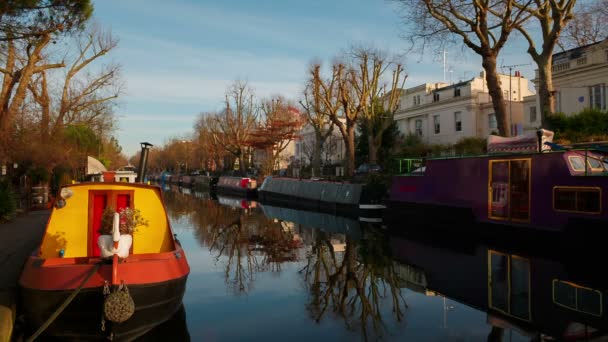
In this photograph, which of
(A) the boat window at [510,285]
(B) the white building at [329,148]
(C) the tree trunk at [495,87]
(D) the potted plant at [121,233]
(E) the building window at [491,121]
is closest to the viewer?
(D) the potted plant at [121,233]

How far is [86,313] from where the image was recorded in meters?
6.57

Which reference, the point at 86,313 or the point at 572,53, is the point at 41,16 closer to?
the point at 86,313

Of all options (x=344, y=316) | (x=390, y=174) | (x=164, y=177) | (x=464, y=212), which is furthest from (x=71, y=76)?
(x=164, y=177)

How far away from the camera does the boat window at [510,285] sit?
27.6 feet

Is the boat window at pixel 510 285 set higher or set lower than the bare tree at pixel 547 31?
lower

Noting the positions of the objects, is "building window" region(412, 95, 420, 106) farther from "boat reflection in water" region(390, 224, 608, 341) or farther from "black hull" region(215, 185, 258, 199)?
"boat reflection in water" region(390, 224, 608, 341)

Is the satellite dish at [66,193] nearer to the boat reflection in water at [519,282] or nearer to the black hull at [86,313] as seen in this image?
the black hull at [86,313]

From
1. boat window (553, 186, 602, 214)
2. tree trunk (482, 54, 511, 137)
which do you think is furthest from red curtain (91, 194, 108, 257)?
tree trunk (482, 54, 511, 137)

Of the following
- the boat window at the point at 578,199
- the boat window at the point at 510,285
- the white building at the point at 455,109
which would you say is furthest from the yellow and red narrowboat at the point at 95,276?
the white building at the point at 455,109

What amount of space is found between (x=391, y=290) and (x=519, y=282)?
8.65ft

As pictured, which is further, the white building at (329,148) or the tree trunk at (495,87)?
the white building at (329,148)

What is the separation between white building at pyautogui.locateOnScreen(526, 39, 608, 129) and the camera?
1187 inches

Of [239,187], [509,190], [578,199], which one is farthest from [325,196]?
[239,187]

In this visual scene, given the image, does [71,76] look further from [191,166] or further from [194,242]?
[191,166]
